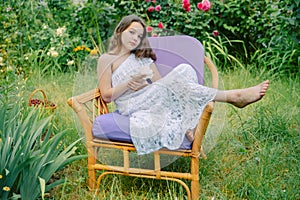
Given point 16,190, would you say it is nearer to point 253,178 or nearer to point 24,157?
point 24,157

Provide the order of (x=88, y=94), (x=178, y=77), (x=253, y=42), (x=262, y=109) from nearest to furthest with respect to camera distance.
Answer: (x=178, y=77) < (x=88, y=94) < (x=262, y=109) < (x=253, y=42)

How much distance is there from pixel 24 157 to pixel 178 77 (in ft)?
3.02

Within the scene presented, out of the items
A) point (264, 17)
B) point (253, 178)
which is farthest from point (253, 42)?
point (253, 178)

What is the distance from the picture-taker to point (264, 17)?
5266 millimetres

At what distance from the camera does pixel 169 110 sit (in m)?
2.74

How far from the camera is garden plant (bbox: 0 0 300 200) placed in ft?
8.76

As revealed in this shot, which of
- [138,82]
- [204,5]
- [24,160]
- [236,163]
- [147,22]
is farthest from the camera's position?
[147,22]

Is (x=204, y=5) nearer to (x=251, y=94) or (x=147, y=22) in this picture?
(x=147, y=22)

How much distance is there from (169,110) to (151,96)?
0.43ft

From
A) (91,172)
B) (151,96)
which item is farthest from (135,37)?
(91,172)

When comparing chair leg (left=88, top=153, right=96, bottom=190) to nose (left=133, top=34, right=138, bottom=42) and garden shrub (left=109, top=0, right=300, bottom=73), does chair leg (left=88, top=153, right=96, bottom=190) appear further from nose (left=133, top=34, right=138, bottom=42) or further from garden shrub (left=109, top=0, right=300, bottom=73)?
garden shrub (left=109, top=0, right=300, bottom=73)

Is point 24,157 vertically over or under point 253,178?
over

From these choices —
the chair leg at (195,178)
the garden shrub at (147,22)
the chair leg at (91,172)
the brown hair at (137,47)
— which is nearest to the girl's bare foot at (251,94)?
the chair leg at (195,178)

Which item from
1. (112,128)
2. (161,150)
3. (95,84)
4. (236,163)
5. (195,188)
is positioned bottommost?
(236,163)
